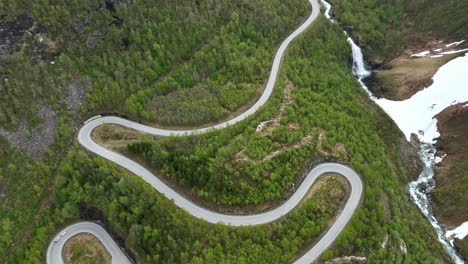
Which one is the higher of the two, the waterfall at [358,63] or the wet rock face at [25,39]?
the wet rock face at [25,39]

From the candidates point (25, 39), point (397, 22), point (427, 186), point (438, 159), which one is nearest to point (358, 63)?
point (397, 22)

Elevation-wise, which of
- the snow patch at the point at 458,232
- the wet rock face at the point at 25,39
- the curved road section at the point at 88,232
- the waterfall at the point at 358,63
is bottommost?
the curved road section at the point at 88,232

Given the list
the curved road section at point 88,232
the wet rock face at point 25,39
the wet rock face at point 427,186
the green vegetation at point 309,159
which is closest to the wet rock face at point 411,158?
the green vegetation at point 309,159

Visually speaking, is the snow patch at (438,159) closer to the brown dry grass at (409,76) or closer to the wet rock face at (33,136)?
the brown dry grass at (409,76)

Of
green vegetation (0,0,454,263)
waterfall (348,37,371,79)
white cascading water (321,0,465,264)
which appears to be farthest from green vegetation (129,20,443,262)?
waterfall (348,37,371,79)

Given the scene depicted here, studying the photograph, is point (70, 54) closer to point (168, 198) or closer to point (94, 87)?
point (94, 87)

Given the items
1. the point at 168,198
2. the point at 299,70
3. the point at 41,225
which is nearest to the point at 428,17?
the point at 299,70

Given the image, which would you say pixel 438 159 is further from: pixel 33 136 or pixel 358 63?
pixel 33 136
